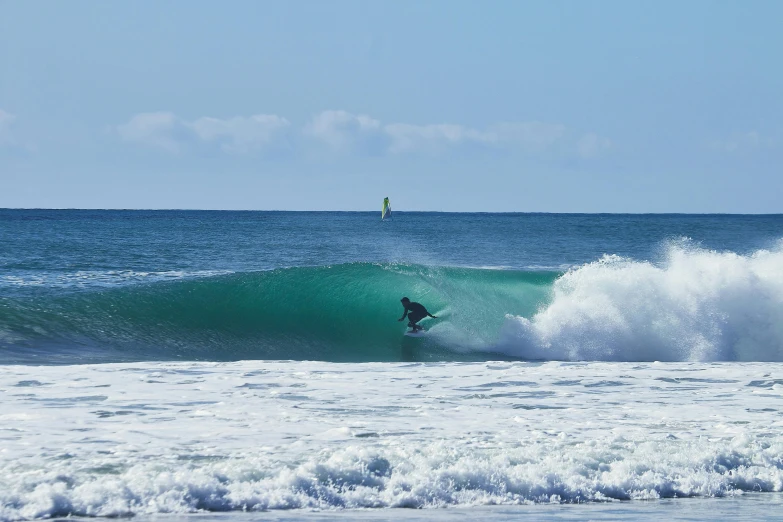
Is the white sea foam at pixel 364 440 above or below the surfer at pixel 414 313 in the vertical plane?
below

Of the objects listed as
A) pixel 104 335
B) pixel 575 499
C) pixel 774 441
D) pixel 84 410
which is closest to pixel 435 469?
pixel 575 499

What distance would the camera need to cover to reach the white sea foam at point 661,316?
42.7 feet

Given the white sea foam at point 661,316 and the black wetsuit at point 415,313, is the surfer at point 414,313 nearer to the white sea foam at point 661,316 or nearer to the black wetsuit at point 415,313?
the black wetsuit at point 415,313

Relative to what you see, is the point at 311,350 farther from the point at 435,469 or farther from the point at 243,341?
the point at 435,469

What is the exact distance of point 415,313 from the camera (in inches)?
577

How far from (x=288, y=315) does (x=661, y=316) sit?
640 cm

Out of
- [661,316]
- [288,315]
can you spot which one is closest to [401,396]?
[661,316]

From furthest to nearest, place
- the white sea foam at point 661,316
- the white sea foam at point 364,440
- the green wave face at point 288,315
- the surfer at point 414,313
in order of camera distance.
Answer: the surfer at point 414,313 < the green wave face at point 288,315 < the white sea foam at point 661,316 < the white sea foam at point 364,440

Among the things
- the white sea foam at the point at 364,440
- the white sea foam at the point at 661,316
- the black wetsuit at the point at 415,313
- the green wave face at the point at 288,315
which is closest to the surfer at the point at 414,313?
the black wetsuit at the point at 415,313

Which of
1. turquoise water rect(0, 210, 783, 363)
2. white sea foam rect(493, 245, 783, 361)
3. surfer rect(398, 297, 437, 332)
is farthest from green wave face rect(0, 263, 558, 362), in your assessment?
white sea foam rect(493, 245, 783, 361)

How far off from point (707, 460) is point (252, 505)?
130 inches

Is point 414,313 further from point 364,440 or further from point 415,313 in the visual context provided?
point 364,440

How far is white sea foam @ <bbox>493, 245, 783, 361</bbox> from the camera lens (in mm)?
13023

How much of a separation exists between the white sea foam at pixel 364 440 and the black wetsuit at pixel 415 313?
4754mm
